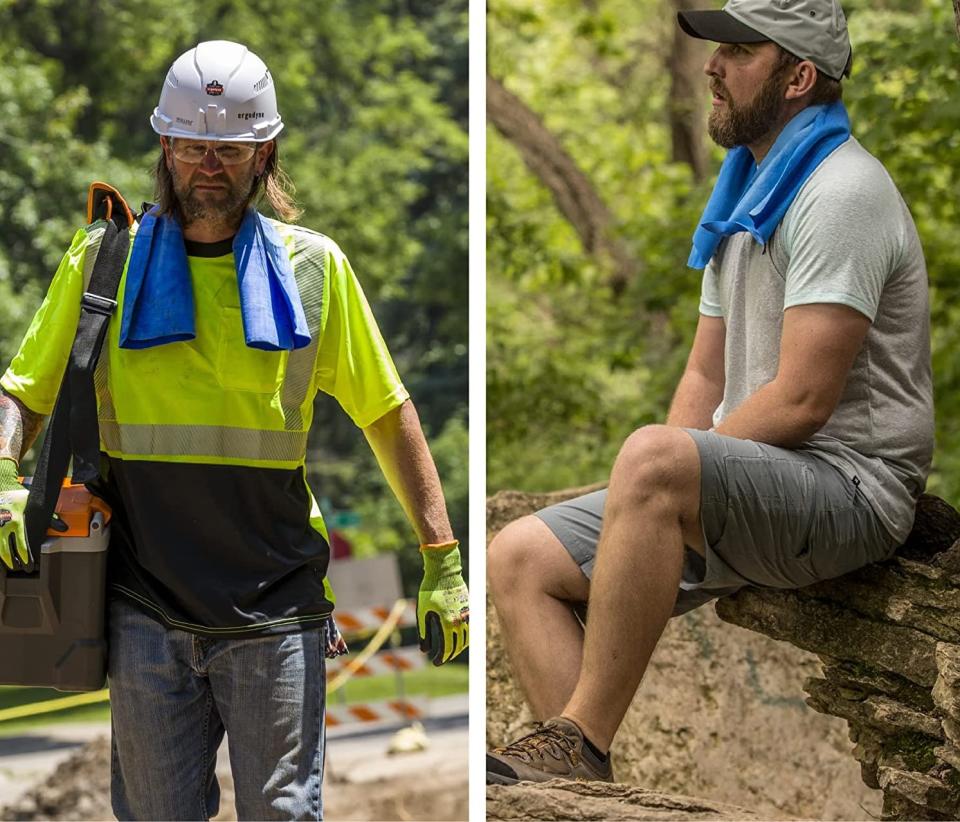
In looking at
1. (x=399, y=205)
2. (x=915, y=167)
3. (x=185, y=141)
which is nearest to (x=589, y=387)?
(x=915, y=167)

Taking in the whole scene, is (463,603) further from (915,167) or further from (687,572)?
(915,167)

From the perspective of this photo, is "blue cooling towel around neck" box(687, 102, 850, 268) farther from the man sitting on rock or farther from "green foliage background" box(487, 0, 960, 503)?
"green foliage background" box(487, 0, 960, 503)

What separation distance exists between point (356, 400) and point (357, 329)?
5.4 inches

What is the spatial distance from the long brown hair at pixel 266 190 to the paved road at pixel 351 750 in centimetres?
530

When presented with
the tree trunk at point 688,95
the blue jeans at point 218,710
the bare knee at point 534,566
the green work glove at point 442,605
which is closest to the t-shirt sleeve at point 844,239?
the bare knee at point 534,566

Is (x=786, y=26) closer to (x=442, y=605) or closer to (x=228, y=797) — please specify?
(x=442, y=605)

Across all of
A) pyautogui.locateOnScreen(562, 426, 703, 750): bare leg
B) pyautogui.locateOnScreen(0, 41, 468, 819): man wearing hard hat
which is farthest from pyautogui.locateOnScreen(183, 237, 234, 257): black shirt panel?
pyautogui.locateOnScreen(562, 426, 703, 750): bare leg

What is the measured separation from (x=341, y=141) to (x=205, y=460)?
1167cm

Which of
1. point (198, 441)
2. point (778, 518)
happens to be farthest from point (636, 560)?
point (198, 441)

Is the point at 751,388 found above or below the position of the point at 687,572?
above

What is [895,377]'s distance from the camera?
2.91 metres

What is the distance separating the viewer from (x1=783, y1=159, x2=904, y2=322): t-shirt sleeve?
273 centimetres

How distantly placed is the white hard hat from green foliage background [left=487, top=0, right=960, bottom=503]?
3.57 meters

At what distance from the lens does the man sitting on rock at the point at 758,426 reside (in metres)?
2.72
